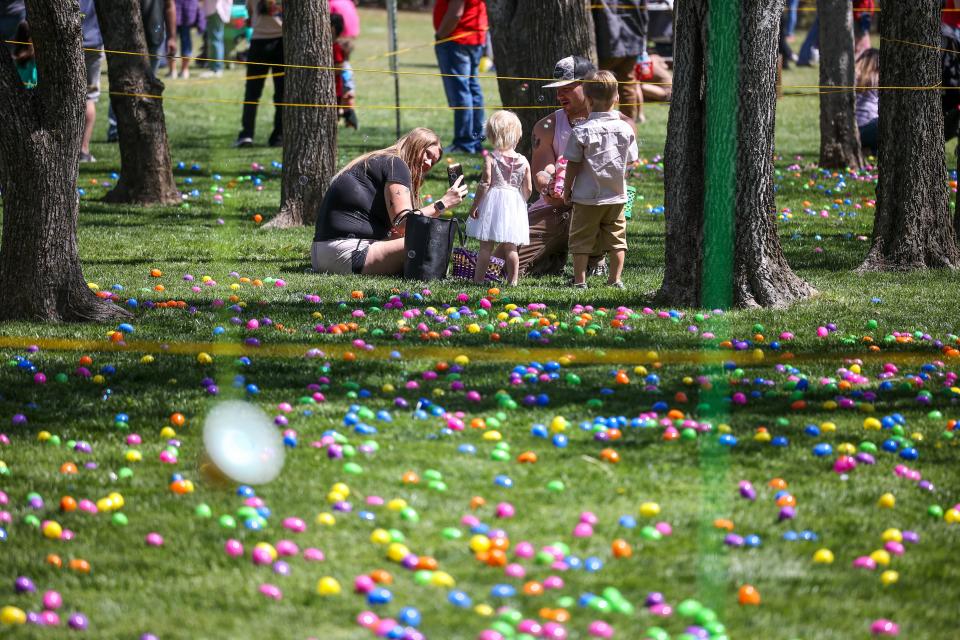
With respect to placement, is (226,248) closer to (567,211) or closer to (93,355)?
(567,211)

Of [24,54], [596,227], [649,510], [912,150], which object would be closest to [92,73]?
[24,54]

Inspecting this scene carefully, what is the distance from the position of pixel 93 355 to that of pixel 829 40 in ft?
30.9

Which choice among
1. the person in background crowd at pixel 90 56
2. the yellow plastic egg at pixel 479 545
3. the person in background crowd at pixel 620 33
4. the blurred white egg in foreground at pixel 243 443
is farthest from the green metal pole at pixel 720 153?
the person in background crowd at pixel 90 56

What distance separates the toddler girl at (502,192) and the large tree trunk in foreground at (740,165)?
1.05 metres

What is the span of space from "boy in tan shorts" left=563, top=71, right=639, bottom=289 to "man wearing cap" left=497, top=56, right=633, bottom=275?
1.30ft

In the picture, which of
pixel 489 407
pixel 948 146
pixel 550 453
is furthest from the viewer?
pixel 948 146

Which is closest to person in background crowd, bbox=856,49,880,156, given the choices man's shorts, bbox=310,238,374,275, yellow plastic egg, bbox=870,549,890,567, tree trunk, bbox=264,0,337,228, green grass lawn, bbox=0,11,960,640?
green grass lawn, bbox=0,11,960,640

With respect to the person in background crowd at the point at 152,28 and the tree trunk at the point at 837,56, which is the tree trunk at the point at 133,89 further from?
the tree trunk at the point at 837,56

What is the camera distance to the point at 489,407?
Answer: 5719 millimetres

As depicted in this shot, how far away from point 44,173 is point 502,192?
9.39 ft

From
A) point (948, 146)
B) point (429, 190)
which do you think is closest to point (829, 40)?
point (948, 146)

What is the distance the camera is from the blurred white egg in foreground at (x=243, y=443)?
4863mm

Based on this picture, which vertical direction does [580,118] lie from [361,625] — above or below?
above

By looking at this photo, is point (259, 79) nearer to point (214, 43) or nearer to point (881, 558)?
point (214, 43)
